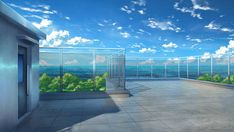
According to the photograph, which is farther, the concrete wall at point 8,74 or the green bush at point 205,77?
the green bush at point 205,77

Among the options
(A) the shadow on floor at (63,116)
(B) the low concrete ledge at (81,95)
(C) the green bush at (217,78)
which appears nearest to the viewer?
(A) the shadow on floor at (63,116)

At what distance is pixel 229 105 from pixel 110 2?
46.0ft

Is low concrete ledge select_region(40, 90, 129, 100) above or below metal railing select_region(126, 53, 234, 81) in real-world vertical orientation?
below

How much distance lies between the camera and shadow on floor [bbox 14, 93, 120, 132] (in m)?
4.66

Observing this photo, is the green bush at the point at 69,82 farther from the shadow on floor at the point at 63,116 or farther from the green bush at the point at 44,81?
the shadow on floor at the point at 63,116

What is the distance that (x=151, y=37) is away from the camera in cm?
3253

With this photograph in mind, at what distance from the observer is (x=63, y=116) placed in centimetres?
560

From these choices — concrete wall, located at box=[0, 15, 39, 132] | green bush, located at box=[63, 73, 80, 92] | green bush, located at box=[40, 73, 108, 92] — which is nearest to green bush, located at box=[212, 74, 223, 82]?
green bush, located at box=[40, 73, 108, 92]

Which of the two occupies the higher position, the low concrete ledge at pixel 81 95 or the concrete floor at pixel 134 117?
the low concrete ledge at pixel 81 95

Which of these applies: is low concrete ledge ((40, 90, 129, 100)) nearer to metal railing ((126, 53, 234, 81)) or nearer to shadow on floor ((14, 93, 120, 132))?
shadow on floor ((14, 93, 120, 132))

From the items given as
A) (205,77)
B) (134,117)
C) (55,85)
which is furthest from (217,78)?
(55,85)

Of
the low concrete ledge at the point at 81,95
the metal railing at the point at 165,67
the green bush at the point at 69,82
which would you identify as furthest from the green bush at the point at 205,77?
the green bush at the point at 69,82

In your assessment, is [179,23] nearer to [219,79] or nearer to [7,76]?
[219,79]

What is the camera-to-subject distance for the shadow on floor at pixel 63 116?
4.66m
